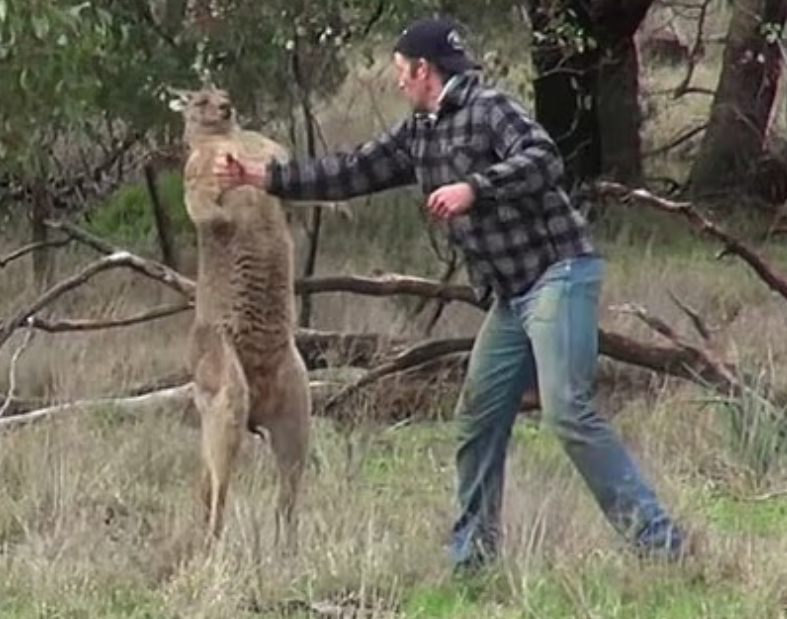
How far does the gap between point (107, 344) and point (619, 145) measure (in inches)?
309

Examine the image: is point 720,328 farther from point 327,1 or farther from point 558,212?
point 558,212

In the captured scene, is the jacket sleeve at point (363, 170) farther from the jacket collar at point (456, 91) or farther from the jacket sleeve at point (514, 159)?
the jacket sleeve at point (514, 159)

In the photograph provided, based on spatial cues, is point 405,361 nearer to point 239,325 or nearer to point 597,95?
point 239,325

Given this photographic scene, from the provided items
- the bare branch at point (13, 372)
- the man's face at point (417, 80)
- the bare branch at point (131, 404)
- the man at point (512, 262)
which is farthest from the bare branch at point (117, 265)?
the man's face at point (417, 80)

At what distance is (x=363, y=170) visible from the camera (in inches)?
292

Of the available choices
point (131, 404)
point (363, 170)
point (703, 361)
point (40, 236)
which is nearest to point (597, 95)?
point (40, 236)

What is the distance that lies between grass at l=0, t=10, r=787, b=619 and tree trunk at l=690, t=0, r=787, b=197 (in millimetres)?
5671

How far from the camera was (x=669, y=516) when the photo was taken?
7.27m

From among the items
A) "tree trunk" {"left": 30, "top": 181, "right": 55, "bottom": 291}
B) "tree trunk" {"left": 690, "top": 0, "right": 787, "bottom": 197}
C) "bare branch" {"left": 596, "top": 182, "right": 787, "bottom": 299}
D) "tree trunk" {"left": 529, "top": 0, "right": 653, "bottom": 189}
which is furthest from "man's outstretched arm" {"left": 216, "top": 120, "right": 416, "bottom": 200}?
"tree trunk" {"left": 690, "top": 0, "right": 787, "bottom": 197}

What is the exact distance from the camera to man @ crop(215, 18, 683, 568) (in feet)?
22.8

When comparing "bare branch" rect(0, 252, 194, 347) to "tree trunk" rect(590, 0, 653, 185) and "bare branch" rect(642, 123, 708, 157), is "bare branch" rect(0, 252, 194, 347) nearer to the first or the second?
"tree trunk" rect(590, 0, 653, 185)

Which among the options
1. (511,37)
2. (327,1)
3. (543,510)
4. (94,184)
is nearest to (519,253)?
(543,510)

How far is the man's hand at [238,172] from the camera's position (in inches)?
286

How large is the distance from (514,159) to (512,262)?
40 centimetres
